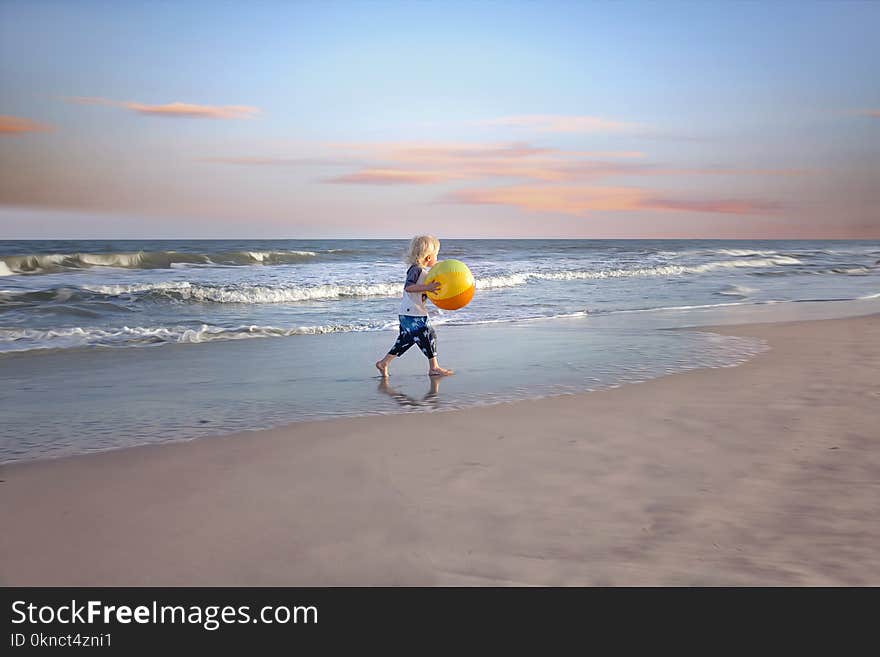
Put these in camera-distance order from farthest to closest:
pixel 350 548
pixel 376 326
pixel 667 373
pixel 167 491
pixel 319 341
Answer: pixel 376 326 → pixel 319 341 → pixel 667 373 → pixel 167 491 → pixel 350 548

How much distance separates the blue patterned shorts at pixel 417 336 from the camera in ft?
25.5

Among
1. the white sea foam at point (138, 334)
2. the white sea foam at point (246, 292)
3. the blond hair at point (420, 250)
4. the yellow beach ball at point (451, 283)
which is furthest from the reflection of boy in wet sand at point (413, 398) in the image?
the white sea foam at point (246, 292)

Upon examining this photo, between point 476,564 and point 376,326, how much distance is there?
911 cm

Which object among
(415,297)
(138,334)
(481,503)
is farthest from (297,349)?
(481,503)

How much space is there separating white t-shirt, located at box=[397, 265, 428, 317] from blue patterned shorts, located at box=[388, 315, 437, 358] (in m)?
0.07

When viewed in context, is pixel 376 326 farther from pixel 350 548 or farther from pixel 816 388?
pixel 350 548

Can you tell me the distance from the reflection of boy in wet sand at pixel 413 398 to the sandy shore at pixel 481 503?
514 mm

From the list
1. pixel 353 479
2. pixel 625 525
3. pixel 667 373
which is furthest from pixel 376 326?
pixel 625 525

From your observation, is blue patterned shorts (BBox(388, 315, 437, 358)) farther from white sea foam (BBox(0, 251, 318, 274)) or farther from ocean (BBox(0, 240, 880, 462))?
white sea foam (BBox(0, 251, 318, 274))

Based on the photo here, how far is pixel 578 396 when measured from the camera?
20.5 ft
